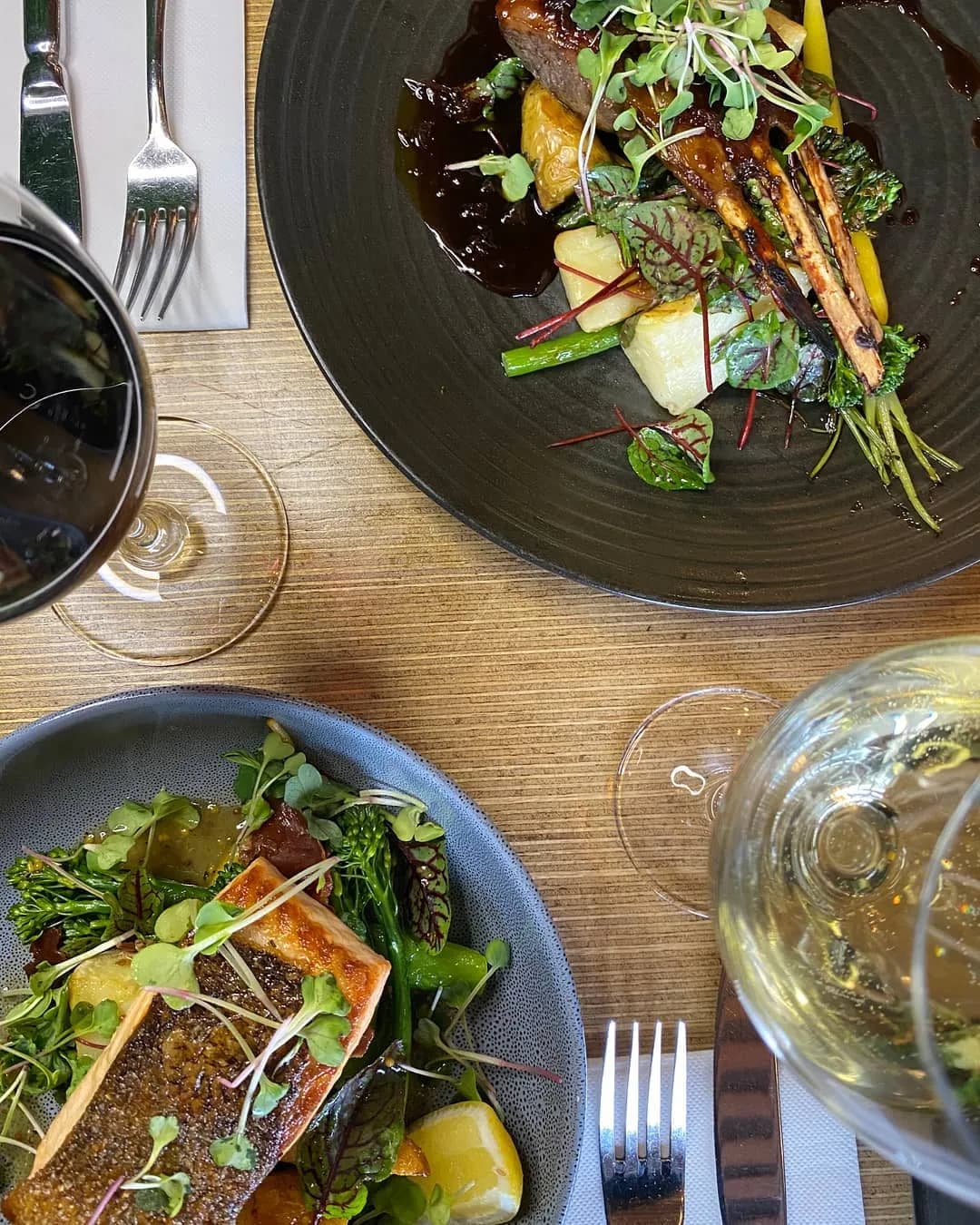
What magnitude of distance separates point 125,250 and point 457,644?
58cm

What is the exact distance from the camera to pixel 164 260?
1.14 metres

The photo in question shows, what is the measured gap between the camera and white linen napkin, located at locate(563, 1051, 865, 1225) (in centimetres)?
107

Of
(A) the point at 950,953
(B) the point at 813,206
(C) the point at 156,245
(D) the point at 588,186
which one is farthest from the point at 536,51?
(A) the point at 950,953

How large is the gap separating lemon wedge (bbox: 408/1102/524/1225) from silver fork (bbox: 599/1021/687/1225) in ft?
0.34

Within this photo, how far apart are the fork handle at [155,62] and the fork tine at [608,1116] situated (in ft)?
3.76

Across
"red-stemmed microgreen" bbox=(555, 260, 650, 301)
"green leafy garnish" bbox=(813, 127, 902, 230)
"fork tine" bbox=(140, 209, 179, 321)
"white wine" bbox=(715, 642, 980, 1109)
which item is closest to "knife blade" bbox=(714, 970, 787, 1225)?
"white wine" bbox=(715, 642, 980, 1109)

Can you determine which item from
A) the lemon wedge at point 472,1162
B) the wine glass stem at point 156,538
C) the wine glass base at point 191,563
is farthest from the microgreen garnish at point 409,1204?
the wine glass stem at point 156,538

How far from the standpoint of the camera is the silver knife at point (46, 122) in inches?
45.3

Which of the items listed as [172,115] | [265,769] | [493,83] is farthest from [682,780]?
[172,115]

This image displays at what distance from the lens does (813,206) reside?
1142mm

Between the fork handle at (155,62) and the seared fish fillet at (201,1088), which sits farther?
the fork handle at (155,62)

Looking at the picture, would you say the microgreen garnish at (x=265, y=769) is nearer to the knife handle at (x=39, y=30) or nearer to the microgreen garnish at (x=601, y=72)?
the microgreen garnish at (x=601, y=72)

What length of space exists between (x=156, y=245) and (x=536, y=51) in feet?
1.54

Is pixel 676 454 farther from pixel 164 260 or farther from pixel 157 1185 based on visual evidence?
pixel 157 1185
